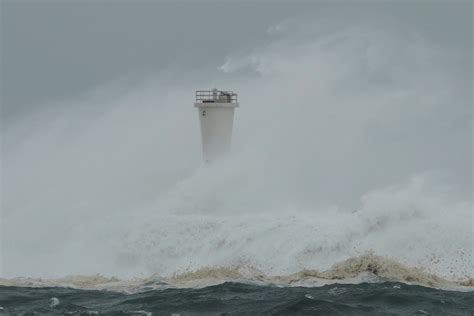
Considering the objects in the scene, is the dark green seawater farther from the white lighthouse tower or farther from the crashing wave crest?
the white lighthouse tower

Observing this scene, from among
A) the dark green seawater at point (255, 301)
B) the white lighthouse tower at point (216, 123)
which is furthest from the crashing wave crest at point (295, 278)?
the white lighthouse tower at point (216, 123)

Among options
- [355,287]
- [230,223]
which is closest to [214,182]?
[230,223]

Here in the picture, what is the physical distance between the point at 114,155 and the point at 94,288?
20379 millimetres

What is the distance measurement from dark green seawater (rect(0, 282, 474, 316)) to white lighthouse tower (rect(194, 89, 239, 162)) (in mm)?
13874

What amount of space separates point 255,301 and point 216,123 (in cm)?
1631

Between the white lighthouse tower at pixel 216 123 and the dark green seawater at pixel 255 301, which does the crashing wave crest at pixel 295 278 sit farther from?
the white lighthouse tower at pixel 216 123

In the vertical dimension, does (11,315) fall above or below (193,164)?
below

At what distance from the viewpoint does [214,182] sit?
1374 inches

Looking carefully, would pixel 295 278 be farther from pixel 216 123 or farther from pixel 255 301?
pixel 216 123

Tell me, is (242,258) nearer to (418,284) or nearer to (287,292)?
(287,292)

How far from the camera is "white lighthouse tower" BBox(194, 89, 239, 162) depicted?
120ft

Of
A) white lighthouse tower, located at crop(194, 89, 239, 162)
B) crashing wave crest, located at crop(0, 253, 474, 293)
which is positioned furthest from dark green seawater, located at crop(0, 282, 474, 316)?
white lighthouse tower, located at crop(194, 89, 239, 162)

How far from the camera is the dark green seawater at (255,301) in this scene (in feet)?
66.1

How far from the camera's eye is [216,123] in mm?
36500
